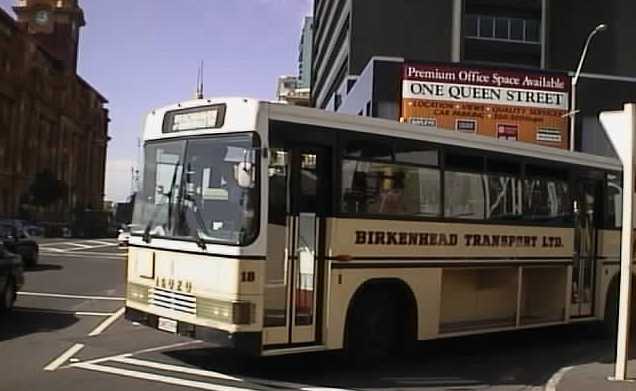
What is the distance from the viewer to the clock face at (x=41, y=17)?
342 ft

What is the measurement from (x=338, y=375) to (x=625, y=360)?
3.36 metres

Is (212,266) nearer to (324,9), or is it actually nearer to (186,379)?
(186,379)

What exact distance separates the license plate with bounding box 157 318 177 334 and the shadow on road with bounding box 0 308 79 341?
3262 mm

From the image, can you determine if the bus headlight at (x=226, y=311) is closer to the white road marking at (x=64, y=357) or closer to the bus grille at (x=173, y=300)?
the bus grille at (x=173, y=300)

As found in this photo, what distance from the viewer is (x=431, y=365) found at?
1077cm

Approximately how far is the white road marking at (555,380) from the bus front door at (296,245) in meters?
2.69

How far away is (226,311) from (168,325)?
104 centimetres

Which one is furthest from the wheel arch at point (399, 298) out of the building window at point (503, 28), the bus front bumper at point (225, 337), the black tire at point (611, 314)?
the building window at point (503, 28)

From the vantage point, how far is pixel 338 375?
384 inches

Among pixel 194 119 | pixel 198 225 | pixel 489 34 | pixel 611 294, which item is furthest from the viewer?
pixel 489 34

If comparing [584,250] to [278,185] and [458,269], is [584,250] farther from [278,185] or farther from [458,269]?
[278,185]

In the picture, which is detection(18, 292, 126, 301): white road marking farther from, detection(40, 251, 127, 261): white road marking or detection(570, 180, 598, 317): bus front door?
detection(40, 251, 127, 261): white road marking

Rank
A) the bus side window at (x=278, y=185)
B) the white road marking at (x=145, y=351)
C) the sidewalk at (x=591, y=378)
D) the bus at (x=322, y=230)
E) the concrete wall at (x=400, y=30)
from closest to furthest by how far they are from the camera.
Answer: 1. the bus at (x=322, y=230)
2. the bus side window at (x=278, y=185)
3. the sidewalk at (x=591, y=378)
4. the white road marking at (x=145, y=351)
5. the concrete wall at (x=400, y=30)

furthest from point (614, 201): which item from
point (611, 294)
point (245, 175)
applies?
point (245, 175)
